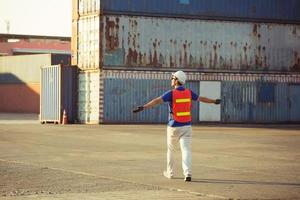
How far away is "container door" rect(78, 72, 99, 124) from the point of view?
3897cm

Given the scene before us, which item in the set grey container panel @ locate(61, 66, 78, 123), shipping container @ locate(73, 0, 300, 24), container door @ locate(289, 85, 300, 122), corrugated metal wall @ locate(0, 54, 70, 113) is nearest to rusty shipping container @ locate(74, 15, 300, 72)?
shipping container @ locate(73, 0, 300, 24)

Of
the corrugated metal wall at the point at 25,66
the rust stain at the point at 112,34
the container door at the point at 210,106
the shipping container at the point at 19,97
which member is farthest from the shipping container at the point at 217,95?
the shipping container at the point at 19,97

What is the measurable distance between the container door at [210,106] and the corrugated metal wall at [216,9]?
12.0 feet

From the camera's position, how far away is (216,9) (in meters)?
41.2

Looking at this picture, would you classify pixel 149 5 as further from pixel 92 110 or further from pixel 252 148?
pixel 252 148

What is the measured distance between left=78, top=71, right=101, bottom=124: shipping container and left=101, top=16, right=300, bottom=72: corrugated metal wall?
121 centimetres

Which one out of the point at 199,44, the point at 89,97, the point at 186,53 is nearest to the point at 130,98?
the point at 89,97

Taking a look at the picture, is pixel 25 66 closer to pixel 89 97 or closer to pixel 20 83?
pixel 20 83

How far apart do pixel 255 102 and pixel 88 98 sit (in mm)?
9733

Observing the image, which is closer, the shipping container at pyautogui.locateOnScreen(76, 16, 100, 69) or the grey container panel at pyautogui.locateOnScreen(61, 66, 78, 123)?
the shipping container at pyautogui.locateOnScreen(76, 16, 100, 69)

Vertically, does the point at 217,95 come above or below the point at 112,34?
below

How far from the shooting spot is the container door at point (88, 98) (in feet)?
128

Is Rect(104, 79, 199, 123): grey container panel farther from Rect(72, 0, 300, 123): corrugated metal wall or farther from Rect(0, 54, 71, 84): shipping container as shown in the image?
Rect(0, 54, 71, 84): shipping container

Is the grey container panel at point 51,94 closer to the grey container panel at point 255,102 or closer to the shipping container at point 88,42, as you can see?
the shipping container at point 88,42
